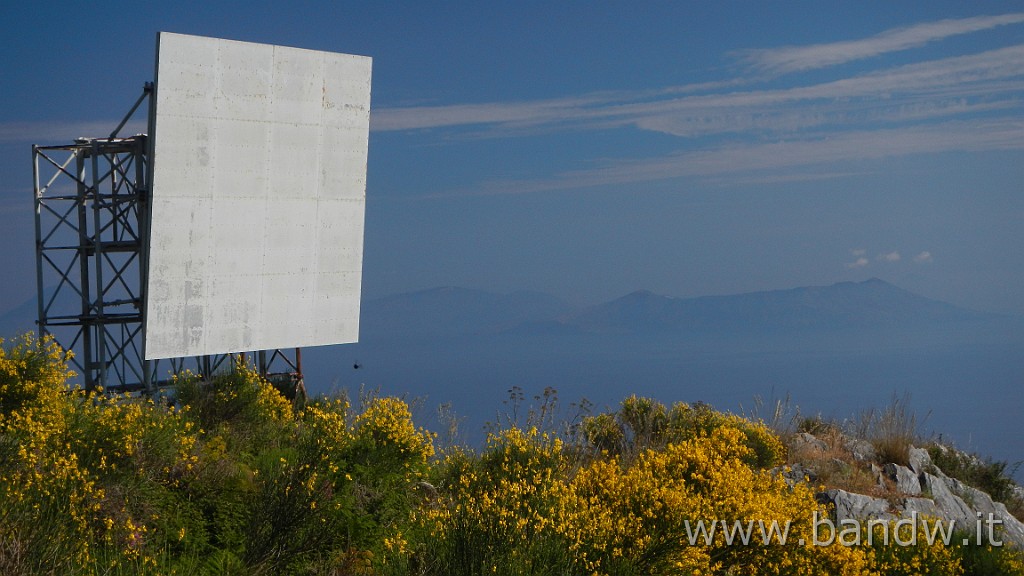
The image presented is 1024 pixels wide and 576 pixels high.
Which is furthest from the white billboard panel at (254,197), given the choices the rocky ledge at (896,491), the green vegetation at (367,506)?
the rocky ledge at (896,491)

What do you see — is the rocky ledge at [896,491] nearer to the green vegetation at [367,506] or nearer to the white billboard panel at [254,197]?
the green vegetation at [367,506]

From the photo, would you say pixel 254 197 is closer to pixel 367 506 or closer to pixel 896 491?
pixel 367 506

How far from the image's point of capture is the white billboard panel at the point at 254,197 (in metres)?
14.2

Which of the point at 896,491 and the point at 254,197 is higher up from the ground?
the point at 254,197

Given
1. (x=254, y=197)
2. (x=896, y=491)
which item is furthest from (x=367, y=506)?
(x=254, y=197)

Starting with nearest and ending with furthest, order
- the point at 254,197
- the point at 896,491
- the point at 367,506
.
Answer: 1. the point at 367,506
2. the point at 896,491
3. the point at 254,197

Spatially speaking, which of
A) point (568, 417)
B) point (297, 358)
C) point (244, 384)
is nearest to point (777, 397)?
point (568, 417)

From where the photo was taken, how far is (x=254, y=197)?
600 inches

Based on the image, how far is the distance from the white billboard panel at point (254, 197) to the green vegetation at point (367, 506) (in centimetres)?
546

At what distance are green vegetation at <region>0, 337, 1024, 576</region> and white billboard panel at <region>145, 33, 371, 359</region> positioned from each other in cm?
546

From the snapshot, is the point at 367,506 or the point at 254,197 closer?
the point at 367,506

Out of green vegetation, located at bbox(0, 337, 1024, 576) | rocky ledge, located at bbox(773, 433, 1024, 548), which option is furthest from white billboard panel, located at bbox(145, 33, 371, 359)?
rocky ledge, located at bbox(773, 433, 1024, 548)

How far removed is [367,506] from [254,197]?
361 inches

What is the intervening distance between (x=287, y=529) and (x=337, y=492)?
88cm
